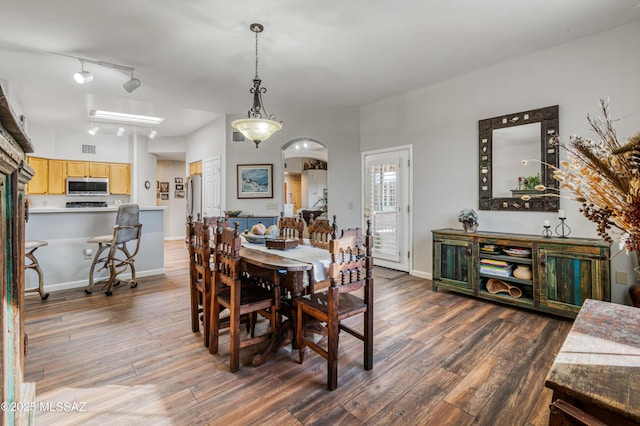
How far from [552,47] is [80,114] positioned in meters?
7.38

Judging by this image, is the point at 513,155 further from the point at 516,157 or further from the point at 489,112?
the point at 489,112

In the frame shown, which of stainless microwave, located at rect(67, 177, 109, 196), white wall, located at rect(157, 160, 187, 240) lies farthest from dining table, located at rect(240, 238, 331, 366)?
white wall, located at rect(157, 160, 187, 240)

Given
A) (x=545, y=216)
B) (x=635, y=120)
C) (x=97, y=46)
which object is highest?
(x=97, y=46)

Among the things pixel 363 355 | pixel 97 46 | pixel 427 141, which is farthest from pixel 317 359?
pixel 97 46

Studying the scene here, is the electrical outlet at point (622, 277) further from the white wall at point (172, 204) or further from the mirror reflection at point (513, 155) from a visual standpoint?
the white wall at point (172, 204)

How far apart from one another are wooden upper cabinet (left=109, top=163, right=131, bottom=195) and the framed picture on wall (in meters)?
3.60

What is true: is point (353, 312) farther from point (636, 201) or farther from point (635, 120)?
point (635, 120)

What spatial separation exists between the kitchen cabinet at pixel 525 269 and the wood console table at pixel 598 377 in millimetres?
2171

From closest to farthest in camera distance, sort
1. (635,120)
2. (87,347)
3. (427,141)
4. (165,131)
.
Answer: (87,347)
(635,120)
(427,141)
(165,131)

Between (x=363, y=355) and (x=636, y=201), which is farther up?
(x=636, y=201)

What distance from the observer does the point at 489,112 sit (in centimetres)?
376

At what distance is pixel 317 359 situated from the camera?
2.24 meters

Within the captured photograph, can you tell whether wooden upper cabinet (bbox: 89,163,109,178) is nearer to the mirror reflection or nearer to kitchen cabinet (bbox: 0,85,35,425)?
kitchen cabinet (bbox: 0,85,35,425)

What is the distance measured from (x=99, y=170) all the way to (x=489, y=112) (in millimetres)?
8093
